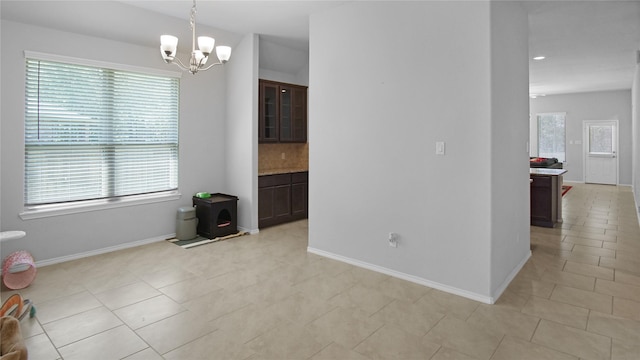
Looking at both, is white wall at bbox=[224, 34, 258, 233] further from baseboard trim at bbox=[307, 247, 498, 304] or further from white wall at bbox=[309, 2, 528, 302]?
baseboard trim at bbox=[307, 247, 498, 304]

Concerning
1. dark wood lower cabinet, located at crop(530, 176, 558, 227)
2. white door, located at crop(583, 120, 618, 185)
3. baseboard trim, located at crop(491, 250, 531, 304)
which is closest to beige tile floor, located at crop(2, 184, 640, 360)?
baseboard trim, located at crop(491, 250, 531, 304)

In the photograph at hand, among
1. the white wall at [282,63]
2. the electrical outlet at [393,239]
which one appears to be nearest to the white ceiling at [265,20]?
the white wall at [282,63]

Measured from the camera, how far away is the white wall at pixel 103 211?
12.5 feet

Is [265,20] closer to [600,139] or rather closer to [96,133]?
[96,133]

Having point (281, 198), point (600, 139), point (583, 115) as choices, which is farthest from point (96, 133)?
point (600, 139)

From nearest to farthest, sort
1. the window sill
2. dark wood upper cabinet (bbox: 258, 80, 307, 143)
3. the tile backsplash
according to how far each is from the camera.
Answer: the window sill, dark wood upper cabinet (bbox: 258, 80, 307, 143), the tile backsplash

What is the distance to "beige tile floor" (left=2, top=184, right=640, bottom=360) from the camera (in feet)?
7.84

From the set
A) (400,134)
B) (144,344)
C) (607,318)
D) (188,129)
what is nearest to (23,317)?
(144,344)

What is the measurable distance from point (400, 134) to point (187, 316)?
97.2 inches

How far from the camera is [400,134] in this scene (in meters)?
3.58

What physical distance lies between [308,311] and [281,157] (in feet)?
13.3

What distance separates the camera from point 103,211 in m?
4.50

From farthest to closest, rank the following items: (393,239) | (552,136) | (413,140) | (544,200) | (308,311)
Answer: (552,136) → (544,200) → (393,239) → (413,140) → (308,311)

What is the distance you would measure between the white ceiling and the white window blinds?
544 millimetres
